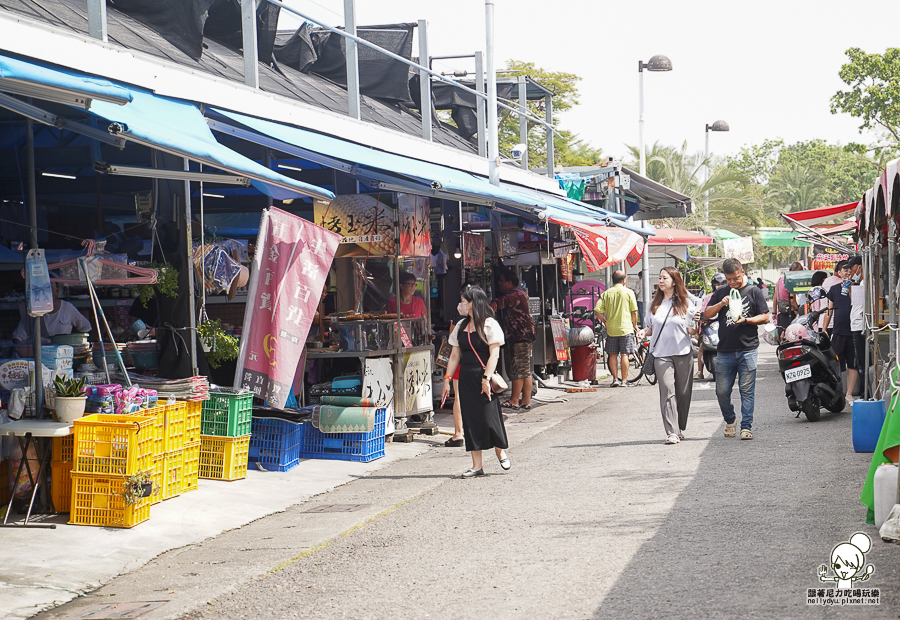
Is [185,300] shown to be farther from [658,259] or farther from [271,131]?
[658,259]

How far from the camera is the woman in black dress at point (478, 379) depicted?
30.3ft

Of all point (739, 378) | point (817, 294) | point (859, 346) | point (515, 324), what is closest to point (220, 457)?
point (739, 378)

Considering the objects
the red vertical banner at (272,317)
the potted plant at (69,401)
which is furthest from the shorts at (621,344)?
the potted plant at (69,401)

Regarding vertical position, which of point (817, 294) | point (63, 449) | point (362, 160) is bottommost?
point (63, 449)

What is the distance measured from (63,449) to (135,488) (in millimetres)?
899

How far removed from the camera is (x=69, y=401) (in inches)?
288

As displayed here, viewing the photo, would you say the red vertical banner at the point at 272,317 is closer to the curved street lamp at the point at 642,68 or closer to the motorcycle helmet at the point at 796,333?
the motorcycle helmet at the point at 796,333

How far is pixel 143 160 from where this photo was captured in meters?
10.9

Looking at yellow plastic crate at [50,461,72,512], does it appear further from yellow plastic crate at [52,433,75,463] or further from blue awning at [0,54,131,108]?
blue awning at [0,54,131,108]

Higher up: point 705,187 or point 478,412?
point 705,187

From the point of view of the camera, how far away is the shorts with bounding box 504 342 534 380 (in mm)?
14180

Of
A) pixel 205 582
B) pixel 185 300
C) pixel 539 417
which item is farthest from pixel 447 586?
pixel 539 417

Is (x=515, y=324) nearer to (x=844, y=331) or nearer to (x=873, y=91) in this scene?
(x=844, y=331)

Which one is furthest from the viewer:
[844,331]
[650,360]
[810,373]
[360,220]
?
[650,360]
